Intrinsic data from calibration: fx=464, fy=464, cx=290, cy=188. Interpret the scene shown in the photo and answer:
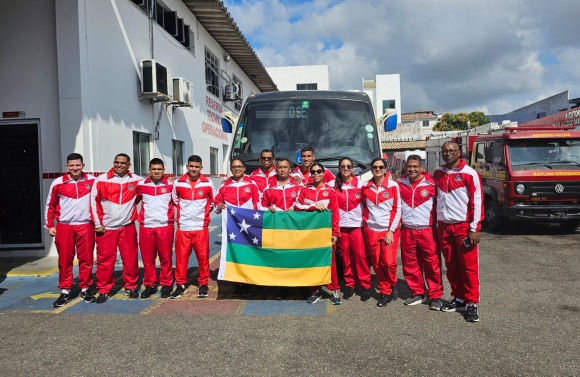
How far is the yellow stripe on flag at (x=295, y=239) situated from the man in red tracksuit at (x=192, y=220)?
79 centimetres

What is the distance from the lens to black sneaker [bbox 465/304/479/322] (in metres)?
4.89

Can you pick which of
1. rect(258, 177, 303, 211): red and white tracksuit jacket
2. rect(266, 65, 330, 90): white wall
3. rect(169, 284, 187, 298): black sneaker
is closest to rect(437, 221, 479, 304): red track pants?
rect(258, 177, 303, 211): red and white tracksuit jacket

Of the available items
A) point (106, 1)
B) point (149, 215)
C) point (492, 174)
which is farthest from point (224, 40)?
point (149, 215)

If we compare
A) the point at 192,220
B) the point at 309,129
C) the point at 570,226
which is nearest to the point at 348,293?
the point at 192,220

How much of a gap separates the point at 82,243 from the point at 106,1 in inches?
206

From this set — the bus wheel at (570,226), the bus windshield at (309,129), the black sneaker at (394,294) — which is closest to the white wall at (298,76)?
the bus wheel at (570,226)

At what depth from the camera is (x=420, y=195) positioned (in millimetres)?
5367

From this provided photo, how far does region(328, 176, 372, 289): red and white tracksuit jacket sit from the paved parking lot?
419 millimetres

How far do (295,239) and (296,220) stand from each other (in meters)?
0.23

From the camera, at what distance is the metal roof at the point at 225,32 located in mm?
13781

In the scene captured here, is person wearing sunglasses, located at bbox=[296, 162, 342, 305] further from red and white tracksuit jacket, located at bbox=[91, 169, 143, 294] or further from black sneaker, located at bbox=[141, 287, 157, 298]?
red and white tracksuit jacket, located at bbox=[91, 169, 143, 294]

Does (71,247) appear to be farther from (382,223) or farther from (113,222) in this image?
(382,223)

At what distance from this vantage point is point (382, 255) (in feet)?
18.0

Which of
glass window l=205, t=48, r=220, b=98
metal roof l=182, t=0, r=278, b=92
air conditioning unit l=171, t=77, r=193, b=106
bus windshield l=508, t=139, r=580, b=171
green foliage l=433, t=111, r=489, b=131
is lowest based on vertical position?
bus windshield l=508, t=139, r=580, b=171
